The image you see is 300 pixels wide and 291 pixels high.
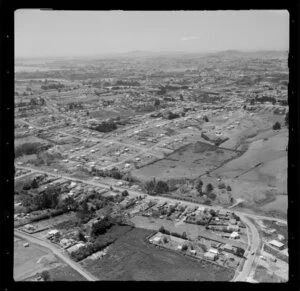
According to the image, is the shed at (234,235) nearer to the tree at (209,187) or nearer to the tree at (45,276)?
the tree at (209,187)

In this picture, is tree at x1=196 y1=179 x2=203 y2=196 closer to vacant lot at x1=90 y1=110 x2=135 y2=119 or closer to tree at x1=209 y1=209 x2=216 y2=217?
tree at x1=209 y1=209 x2=216 y2=217

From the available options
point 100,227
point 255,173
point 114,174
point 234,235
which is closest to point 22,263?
point 100,227

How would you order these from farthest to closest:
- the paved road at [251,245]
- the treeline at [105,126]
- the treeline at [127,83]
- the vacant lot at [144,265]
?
the treeline at [105,126] < the treeline at [127,83] < the paved road at [251,245] < the vacant lot at [144,265]

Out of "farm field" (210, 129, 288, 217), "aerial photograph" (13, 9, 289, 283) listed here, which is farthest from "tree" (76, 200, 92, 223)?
"farm field" (210, 129, 288, 217)

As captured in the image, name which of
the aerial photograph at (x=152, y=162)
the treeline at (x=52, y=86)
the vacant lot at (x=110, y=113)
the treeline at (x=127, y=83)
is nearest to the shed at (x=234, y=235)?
the aerial photograph at (x=152, y=162)

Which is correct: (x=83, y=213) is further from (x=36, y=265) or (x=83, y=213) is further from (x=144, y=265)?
(x=36, y=265)
